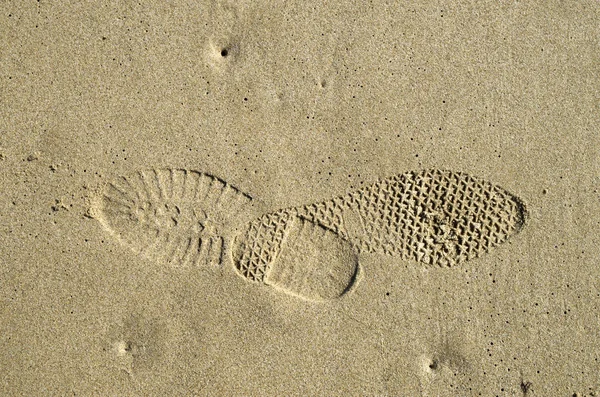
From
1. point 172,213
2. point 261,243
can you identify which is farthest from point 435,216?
point 172,213

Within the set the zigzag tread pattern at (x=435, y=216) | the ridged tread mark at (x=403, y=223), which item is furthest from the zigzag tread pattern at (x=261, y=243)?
the zigzag tread pattern at (x=435, y=216)

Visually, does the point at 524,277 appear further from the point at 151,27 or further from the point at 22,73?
the point at 22,73

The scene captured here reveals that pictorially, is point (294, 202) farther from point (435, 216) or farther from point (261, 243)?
point (435, 216)

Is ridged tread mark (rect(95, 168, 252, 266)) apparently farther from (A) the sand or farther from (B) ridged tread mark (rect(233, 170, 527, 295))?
(B) ridged tread mark (rect(233, 170, 527, 295))

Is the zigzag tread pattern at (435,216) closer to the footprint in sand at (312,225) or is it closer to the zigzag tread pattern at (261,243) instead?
the footprint in sand at (312,225)

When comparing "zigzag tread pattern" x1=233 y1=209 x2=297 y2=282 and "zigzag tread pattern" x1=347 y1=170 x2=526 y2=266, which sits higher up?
"zigzag tread pattern" x1=347 y1=170 x2=526 y2=266

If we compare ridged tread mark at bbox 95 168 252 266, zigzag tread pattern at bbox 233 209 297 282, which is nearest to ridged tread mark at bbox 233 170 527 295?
zigzag tread pattern at bbox 233 209 297 282

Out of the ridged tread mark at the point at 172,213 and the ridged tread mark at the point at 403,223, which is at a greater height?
the ridged tread mark at the point at 403,223
